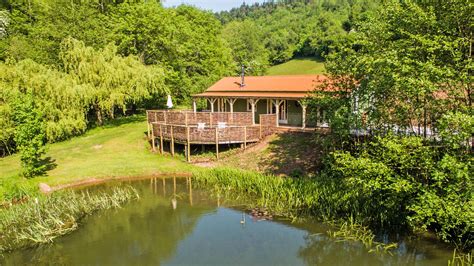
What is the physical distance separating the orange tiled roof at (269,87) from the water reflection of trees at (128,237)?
11.6 metres

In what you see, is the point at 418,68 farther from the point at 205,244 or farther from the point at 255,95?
the point at 255,95

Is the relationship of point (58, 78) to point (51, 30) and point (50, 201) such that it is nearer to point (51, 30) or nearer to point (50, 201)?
point (51, 30)

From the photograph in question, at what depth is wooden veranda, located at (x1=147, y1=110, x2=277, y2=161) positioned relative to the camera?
21562 millimetres

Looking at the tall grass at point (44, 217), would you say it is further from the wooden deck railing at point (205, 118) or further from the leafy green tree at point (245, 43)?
the leafy green tree at point (245, 43)

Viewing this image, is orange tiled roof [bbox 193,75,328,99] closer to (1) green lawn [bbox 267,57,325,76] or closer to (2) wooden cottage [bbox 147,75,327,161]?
(2) wooden cottage [bbox 147,75,327,161]

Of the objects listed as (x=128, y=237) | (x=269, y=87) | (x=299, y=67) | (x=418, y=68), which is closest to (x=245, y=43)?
(x=299, y=67)

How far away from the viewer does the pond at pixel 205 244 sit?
1073cm

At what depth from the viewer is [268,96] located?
80.9 feet

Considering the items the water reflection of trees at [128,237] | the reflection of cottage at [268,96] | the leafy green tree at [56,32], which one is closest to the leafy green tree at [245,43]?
the leafy green tree at [56,32]

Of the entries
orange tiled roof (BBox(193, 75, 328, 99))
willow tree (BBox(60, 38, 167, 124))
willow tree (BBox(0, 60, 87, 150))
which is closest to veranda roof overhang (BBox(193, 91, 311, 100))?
orange tiled roof (BBox(193, 75, 328, 99))

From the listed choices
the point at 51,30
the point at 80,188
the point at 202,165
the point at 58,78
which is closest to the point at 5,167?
the point at 80,188

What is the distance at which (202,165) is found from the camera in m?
21.0

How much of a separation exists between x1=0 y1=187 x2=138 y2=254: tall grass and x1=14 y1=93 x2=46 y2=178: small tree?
3.43 m

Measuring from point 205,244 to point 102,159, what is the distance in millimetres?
12898
